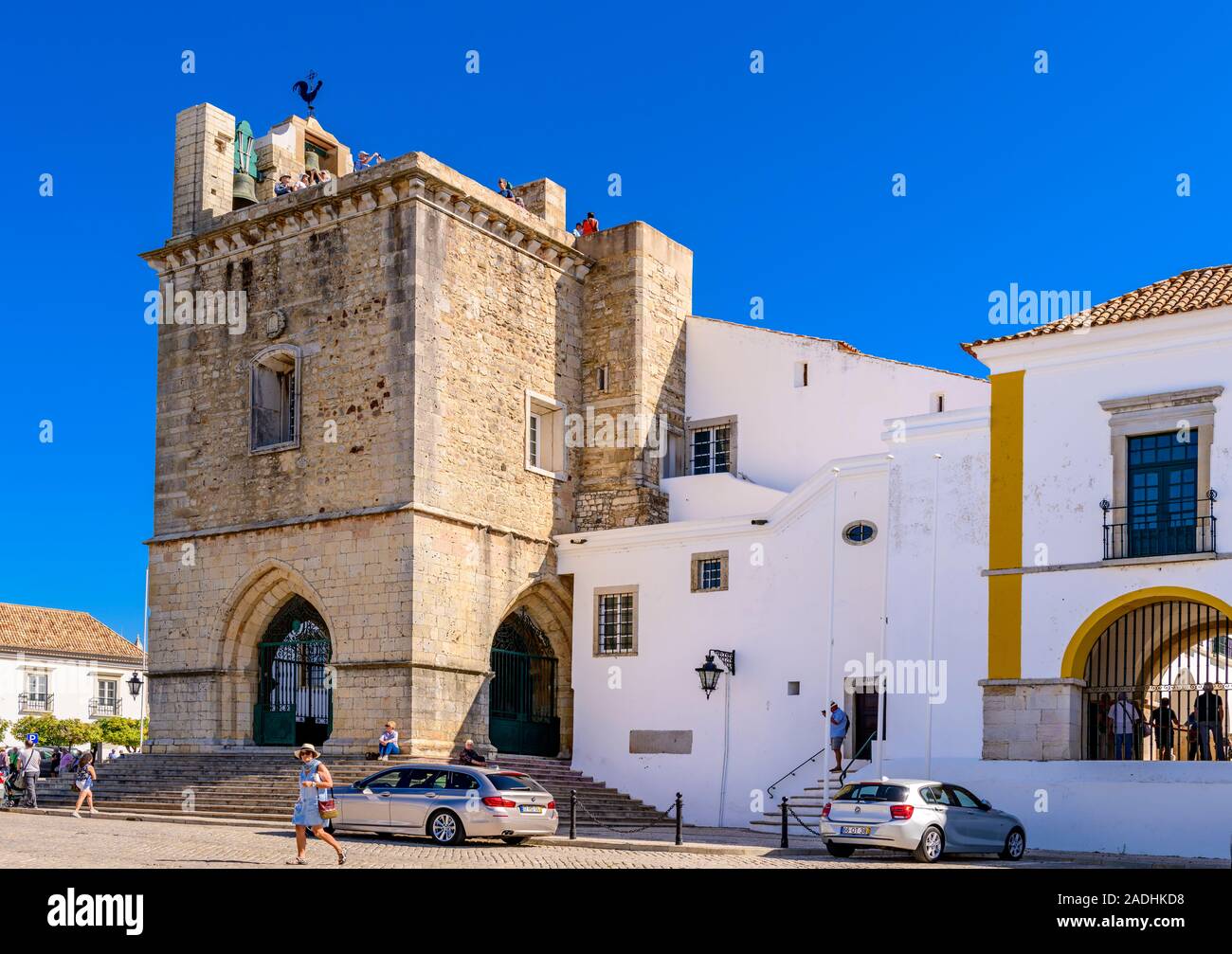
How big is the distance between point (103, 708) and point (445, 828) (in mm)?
41498

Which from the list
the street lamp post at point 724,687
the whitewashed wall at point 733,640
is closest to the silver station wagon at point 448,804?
the street lamp post at point 724,687

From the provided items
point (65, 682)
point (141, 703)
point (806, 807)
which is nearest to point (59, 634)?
point (65, 682)

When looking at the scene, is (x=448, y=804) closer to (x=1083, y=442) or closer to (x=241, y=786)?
(x=241, y=786)

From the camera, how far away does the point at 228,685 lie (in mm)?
28969

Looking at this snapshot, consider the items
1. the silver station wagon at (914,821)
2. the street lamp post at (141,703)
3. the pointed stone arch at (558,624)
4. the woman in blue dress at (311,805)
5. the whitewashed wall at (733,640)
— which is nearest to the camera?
the woman in blue dress at (311,805)

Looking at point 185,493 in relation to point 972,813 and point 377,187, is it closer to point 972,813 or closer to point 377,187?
point 377,187

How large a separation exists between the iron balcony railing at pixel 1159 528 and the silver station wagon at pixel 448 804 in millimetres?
8876

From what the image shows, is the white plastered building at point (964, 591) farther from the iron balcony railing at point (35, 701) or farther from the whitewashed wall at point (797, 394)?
the iron balcony railing at point (35, 701)

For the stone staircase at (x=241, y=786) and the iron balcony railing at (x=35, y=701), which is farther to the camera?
the iron balcony railing at (x=35, y=701)

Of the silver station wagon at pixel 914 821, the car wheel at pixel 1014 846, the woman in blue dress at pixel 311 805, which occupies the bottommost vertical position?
the car wheel at pixel 1014 846

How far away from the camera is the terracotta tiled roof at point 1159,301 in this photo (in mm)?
21391

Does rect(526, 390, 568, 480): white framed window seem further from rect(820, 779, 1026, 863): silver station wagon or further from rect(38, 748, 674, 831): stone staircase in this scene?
rect(820, 779, 1026, 863): silver station wagon

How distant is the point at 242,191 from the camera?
3150 cm
